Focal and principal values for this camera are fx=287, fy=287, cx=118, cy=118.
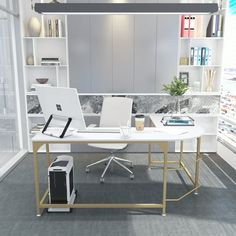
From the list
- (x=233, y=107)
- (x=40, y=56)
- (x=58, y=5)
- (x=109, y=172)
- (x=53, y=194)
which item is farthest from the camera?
(x=40, y=56)

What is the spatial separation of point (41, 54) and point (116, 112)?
179cm

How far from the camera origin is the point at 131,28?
4.54 metres

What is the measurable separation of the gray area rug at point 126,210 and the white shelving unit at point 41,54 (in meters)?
1.12

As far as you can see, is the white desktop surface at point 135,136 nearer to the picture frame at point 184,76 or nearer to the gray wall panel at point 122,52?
the gray wall panel at point 122,52

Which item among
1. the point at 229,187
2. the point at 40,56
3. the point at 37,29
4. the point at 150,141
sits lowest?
the point at 229,187

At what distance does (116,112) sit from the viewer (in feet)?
13.5

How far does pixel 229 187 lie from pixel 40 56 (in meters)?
3.56

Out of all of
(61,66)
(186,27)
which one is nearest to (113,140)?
(61,66)

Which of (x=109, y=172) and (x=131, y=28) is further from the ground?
(x=131, y=28)

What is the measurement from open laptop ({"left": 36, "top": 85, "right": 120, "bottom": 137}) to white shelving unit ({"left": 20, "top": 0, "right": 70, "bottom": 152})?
1.91m

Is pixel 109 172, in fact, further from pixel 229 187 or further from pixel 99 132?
pixel 229 187

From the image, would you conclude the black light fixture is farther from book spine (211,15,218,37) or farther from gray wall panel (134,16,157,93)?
book spine (211,15,218,37)

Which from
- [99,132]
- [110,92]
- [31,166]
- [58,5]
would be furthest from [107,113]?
[58,5]

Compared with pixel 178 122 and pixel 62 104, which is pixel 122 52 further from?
pixel 62 104
